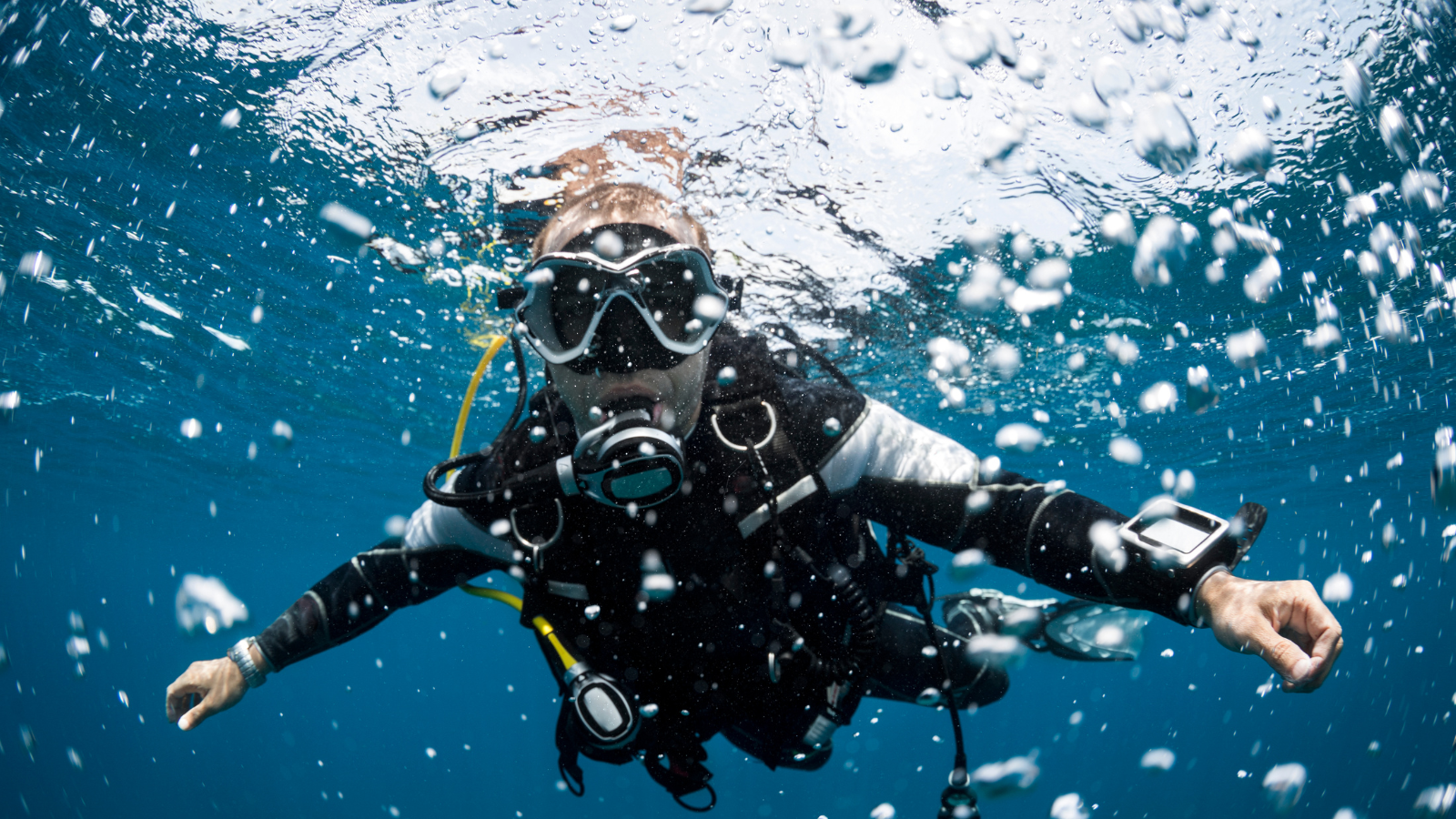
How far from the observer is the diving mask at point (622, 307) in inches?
119

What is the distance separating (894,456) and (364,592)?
10.3 feet

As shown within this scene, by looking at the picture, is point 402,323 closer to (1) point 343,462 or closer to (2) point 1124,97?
(2) point 1124,97

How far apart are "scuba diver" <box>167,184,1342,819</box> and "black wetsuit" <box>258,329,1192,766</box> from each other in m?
0.01

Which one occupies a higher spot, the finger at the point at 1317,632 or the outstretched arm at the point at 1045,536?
the finger at the point at 1317,632

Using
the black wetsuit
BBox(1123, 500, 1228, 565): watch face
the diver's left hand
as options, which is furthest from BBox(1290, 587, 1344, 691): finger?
the black wetsuit

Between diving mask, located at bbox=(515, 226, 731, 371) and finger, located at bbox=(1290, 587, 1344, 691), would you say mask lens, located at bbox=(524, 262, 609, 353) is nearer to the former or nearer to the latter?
diving mask, located at bbox=(515, 226, 731, 371)

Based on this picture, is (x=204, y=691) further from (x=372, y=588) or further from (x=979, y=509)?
(x=979, y=509)

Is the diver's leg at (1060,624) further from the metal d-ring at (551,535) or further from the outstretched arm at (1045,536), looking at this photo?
the metal d-ring at (551,535)

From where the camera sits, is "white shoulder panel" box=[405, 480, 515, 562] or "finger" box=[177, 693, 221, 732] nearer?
"finger" box=[177, 693, 221, 732]

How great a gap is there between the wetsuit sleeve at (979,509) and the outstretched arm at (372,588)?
2.13 metres

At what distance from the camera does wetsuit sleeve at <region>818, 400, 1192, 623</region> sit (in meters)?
2.54

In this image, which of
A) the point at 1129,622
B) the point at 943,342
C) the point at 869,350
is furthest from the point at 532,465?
the point at 943,342

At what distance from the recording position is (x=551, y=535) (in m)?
3.19

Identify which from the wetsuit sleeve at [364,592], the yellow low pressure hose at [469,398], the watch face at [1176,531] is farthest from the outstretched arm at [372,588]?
the watch face at [1176,531]
